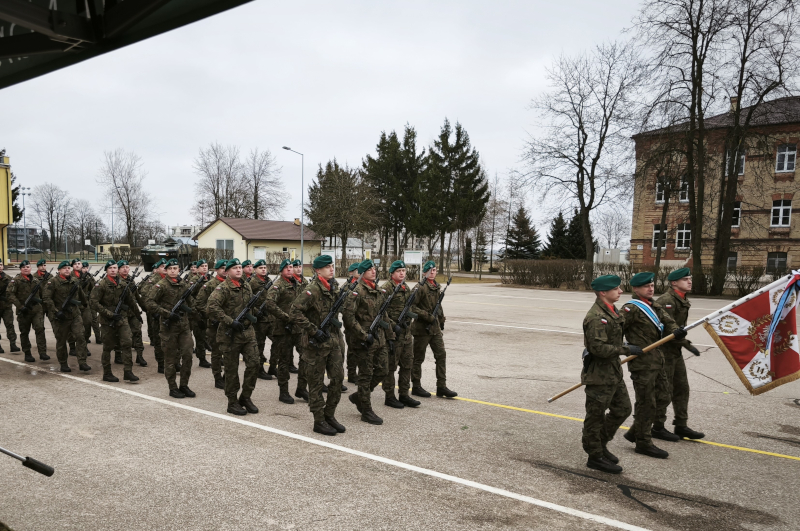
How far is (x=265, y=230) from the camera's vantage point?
172 ft

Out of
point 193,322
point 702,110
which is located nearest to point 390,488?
point 193,322

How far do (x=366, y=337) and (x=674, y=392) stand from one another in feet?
12.1

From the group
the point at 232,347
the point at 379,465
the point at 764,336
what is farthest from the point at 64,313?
the point at 764,336

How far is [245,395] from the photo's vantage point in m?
6.89

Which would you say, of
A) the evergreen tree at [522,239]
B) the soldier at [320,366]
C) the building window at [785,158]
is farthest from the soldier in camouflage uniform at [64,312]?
the evergreen tree at [522,239]

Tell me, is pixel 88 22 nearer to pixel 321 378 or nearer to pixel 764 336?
pixel 321 378

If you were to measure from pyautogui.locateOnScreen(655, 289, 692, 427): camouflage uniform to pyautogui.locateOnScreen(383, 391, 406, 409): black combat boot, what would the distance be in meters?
3.18

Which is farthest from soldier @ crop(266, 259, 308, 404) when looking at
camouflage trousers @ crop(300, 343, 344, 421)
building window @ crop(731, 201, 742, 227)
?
building window @ crop(731, 201, 742, 227)

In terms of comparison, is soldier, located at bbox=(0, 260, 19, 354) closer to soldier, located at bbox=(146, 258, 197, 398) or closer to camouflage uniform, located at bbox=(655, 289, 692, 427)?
soldier, located at bbox=(146, 258, 197, 398)

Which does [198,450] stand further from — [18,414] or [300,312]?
[18,414]

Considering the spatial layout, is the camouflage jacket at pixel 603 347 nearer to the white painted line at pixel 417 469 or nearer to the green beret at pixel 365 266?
the white painted line at pixel 417 469

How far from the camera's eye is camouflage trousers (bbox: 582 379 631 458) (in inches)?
203

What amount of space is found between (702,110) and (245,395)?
1085 inches

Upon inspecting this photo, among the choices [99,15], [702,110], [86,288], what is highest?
[702,110]
